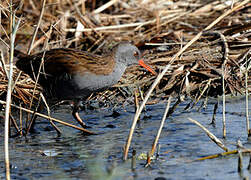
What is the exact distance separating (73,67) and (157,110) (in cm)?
133

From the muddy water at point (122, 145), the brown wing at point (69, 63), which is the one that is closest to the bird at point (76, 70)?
the brown wing at point (69, 63)

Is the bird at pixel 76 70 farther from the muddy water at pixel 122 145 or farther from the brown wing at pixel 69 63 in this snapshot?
the muddy water at pixel 122 145

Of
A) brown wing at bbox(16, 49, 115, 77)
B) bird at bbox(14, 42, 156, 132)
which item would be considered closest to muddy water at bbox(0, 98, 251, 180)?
bird at bbox(14, 42, 156, 132)

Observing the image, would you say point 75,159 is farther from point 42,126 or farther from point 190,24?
point 190,24

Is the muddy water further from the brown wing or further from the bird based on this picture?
the brown wing

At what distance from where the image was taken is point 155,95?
624 cm

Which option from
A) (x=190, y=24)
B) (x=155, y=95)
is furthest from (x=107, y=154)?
(x=190, y=24)

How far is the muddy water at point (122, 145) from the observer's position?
11.7 feet

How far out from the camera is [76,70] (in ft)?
16.3

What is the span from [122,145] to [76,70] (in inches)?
40.0

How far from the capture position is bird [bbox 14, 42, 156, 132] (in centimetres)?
498

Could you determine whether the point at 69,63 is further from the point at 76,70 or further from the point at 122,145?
the point at 122,145

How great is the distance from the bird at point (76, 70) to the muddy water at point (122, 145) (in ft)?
1.52

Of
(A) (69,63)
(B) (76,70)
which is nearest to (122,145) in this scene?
(B) (76,70)
